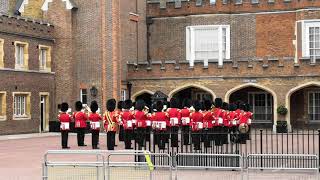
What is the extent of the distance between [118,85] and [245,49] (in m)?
8.03

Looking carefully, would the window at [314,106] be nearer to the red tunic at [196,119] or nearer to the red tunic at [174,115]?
the red tunic at [174,115]

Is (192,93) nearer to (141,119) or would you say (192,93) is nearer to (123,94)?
(123,94)

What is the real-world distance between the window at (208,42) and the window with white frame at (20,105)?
1027cm

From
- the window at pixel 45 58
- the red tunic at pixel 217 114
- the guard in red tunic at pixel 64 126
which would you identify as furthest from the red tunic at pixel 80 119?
the window at pixel 45 58

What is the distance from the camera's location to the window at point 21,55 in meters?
34.8

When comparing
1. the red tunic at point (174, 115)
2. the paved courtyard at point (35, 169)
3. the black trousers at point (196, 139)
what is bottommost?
the paved courtyard at point (35, 169)

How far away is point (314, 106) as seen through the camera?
37.3 meters

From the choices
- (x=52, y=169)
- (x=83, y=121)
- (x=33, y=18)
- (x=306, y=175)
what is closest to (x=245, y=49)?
(x=33, y=18)

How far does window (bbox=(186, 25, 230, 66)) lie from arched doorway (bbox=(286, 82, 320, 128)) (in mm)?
4798

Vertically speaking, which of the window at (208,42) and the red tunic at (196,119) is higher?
the window at (208,42)

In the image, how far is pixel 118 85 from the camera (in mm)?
37094

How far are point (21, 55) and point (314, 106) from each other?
53.3ft

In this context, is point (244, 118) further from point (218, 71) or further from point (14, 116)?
point (14, 116)

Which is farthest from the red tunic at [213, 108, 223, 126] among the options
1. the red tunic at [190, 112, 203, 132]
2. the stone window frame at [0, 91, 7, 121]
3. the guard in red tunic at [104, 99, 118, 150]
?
the stone window frame at [0, 91, 7, 121]
